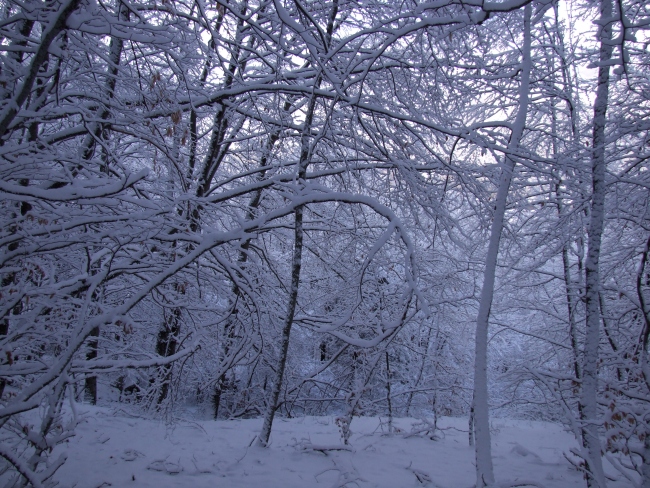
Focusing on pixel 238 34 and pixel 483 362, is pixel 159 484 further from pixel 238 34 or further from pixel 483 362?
pixel 238 34

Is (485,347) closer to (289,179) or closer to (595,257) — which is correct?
(595,257)

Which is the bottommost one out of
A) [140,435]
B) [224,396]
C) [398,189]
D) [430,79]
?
[224,396]

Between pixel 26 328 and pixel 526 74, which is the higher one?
pixel 526 74

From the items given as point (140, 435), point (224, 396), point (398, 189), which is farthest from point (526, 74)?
point (224, 396)

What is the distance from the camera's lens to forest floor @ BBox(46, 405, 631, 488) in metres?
4.30

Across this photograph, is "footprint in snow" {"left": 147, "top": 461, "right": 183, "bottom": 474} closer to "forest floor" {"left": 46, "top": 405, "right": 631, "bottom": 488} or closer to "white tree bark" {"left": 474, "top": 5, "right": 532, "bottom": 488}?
"forest floor" {"left": 46, "top": 405, "right": 631, "bottom": 488}

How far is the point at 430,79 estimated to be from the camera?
4.51 metres

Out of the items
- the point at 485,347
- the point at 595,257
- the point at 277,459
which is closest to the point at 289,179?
the point at 485,347

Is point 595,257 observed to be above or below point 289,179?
below

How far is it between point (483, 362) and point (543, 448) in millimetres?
4932

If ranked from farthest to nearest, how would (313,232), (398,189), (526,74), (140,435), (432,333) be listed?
(432,333) → (313,232) → (140,435) → (526,74) → (398,189)

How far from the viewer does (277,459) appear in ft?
16.9

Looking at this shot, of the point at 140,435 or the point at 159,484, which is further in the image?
the point at 140,435

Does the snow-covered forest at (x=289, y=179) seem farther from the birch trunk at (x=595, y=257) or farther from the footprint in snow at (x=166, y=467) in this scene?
the footprint in snow at (x=166, y=467)
